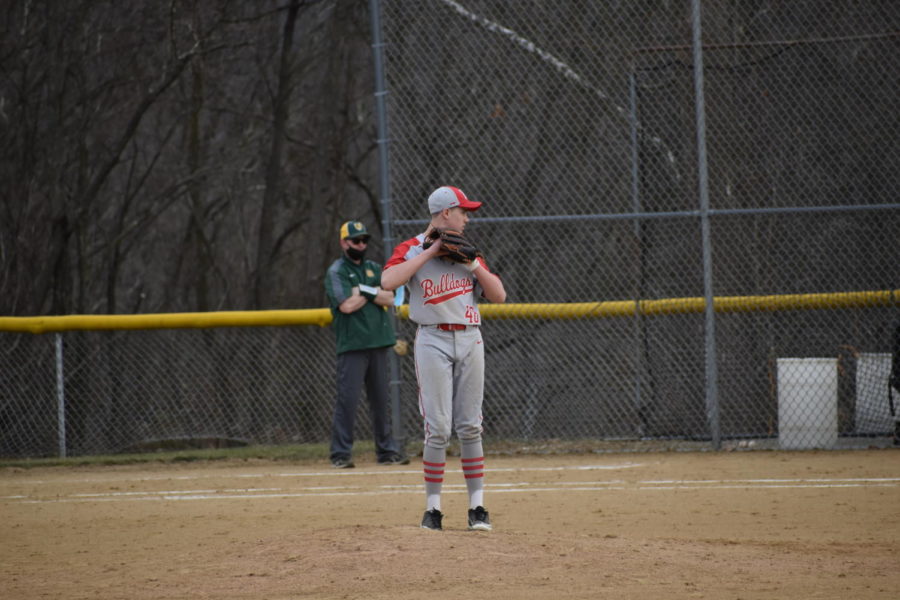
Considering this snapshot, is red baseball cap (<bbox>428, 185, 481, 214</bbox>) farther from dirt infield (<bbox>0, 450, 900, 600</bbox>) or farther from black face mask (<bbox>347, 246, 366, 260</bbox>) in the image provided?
black face mask (<bbox>347, 246, 366, 260</bbox>)

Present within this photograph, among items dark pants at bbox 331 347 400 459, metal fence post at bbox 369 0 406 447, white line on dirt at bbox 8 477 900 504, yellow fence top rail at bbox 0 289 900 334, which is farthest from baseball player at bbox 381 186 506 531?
yellow fence top rail at bbox 0 289 900 334

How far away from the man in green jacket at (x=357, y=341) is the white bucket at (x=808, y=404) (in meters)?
3.40

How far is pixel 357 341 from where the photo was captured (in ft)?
32.8

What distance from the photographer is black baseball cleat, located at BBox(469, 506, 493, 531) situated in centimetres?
599

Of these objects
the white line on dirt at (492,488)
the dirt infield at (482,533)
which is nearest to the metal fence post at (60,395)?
the dirt infield at (482,533)

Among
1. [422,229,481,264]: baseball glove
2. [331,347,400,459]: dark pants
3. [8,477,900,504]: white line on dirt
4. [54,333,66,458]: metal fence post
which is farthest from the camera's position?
[54,333,66,458]: metal fence post

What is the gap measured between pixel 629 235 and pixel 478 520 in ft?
27.0

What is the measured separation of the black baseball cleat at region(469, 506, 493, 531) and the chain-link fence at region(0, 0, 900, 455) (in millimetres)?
4321

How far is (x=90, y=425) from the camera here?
1312cm

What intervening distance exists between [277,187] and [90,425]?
6.77 metres

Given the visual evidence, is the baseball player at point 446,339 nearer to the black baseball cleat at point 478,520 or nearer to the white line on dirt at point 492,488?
the black baseball cleat at point 478,520

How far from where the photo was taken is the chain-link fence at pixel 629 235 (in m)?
11.3

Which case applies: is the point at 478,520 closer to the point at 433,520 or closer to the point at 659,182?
the point at 433,520

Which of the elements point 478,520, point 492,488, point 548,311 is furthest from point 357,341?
point 478,520
